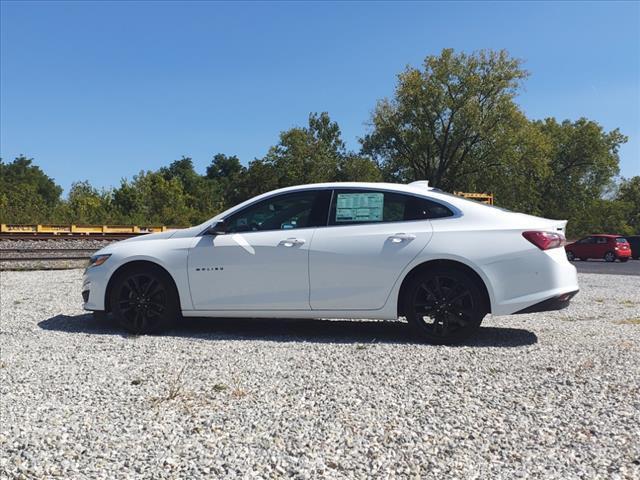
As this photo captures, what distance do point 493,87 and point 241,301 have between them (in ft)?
125

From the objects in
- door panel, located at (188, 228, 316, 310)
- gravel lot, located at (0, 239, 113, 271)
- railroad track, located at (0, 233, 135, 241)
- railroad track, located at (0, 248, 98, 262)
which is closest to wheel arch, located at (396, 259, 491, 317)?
door panel, located at (188, 228, 316, 310)

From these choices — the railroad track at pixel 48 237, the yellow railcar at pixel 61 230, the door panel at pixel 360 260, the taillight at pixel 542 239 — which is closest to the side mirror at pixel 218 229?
the door panel at pixel 360 260

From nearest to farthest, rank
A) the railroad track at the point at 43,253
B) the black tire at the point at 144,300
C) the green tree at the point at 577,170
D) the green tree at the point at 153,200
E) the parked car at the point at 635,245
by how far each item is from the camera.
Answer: the black tire at the point at 144,300, the railroad track at the point at 43,253, the parked car at the point at 635,245, the green tree at the point at 153,200, the green tree at the point at 577,170

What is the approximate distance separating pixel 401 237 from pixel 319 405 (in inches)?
82.9

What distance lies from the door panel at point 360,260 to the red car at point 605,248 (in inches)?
1161

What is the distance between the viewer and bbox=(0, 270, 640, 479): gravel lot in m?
2.53

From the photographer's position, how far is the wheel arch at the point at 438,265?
15.9 feet

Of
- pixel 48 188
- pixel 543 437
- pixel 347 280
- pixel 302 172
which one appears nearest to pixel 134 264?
pixel 347 280

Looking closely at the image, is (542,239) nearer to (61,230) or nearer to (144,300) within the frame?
(144,300)

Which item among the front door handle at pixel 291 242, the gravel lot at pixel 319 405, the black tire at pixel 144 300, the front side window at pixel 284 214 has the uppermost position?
the front side window at pixel 284 214

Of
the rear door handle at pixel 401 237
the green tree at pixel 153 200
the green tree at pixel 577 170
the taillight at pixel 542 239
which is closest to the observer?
the taillight at pixel 542 239

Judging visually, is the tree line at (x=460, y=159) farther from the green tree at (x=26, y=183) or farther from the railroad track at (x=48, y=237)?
the railroad track at (x=48, y=237)

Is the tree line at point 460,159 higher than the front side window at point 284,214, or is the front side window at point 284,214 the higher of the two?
the tree line at point 460,159

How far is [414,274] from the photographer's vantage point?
4.97m
